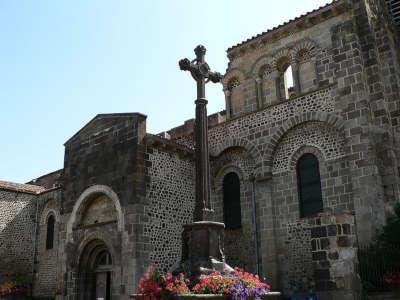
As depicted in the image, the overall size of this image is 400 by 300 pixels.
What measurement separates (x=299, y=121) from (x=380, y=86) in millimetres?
2732

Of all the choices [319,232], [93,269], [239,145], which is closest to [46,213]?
[93,269]

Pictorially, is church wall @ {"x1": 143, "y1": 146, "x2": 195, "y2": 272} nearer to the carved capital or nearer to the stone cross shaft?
the stone cross shaft

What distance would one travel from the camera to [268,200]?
49.4 feet

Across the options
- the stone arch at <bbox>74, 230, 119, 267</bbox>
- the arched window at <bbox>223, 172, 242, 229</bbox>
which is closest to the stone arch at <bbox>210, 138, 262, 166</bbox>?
the arched window at <bbox>223, 172, 242, 229</bbox>

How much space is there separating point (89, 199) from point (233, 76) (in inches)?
308

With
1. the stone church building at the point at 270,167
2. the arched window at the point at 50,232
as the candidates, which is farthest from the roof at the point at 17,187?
the stone church building at the point at 270,167

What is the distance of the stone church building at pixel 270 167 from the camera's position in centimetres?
1351

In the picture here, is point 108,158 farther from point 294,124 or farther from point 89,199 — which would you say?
point 294,124

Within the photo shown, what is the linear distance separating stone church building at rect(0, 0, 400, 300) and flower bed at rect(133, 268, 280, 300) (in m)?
5.32

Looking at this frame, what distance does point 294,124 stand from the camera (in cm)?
1504

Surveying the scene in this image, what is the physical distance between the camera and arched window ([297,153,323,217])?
14.2 m

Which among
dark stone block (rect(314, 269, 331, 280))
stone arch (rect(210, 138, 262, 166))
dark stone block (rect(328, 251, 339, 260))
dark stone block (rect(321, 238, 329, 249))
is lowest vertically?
dark stone block (rect(314, 269, 331, 280))

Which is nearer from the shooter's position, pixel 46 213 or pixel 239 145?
pixel 239 145

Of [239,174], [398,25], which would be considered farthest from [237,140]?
[398,25]
